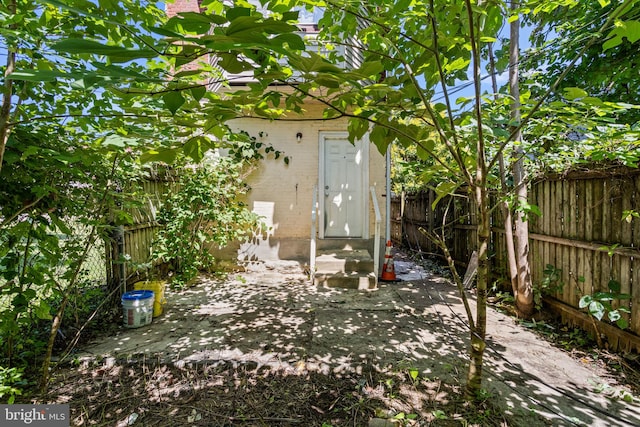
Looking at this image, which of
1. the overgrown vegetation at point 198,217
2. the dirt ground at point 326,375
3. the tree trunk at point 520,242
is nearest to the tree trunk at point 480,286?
the dirt ground at point 326,375

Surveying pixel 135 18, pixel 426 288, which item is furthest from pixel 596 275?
pixel 135 18

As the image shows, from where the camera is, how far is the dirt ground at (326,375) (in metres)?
2.01

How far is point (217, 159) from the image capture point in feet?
18.3

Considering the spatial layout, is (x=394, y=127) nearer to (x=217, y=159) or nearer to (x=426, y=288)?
(x=426, y=288)

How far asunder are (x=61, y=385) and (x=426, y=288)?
457cm

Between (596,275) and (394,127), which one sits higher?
(394,127)

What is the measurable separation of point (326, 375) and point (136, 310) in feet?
7.26

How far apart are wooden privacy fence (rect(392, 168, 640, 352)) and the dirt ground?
502mm

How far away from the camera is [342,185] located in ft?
20.5

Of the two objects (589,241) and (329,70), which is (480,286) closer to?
(329,70)

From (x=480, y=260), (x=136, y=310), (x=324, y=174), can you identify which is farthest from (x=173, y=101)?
(x=324, y=174)

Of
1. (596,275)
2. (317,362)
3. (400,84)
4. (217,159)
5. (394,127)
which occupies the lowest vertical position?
(317,362)

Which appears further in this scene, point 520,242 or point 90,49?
point 520,242

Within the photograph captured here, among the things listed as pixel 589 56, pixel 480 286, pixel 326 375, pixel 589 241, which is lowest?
pixel 326 375
